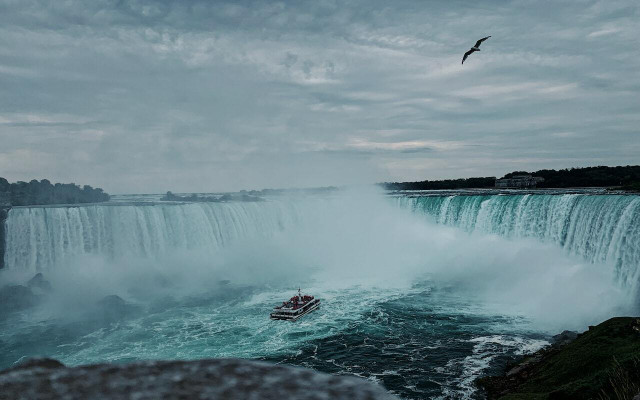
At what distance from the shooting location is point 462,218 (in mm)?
47688

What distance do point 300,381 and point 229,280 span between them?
42516 millimetres

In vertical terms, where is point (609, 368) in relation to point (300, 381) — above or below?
below

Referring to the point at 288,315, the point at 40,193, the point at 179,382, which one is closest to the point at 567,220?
the point at 288,315

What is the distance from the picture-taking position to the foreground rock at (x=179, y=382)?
4.45 ft

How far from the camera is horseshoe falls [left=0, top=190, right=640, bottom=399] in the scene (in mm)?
23172

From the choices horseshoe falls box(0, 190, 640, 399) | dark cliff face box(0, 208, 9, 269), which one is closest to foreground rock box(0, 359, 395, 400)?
horseshoe falls box(0, 190, 640, 399)

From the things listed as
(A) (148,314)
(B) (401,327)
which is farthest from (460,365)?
(A) (148,314)

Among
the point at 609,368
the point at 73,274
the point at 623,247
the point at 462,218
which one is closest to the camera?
the point at 609,368

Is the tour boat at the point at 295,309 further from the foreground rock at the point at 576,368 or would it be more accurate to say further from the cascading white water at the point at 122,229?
the cascading white water at the point at 122,229

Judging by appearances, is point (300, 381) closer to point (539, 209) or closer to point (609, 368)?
point (609, 368)

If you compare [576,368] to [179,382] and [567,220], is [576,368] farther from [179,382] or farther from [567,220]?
[567,220]

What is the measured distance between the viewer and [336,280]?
42.1 m

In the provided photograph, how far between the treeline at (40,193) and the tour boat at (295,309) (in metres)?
46.1

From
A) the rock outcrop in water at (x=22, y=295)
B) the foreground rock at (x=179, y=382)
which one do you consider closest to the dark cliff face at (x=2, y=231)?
the rock outcrop in water at (x=22, y=295)
